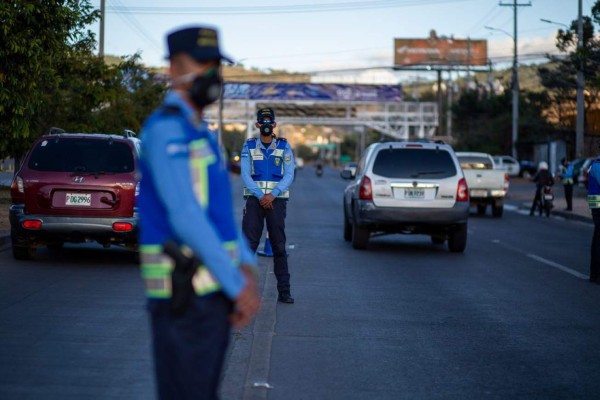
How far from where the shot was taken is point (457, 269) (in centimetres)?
1510

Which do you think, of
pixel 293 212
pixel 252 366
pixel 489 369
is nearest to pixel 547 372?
pixel 489 369

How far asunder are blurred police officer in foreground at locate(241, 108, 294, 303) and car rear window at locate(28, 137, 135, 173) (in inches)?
129

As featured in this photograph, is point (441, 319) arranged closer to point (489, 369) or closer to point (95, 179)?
point (489, 369)

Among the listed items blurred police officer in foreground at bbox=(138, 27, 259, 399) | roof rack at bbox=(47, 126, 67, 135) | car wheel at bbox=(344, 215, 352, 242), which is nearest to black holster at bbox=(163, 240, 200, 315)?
blurred police officer in foreground at bbox=(138, 27, 259, 399)

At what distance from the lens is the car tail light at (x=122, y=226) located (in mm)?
13586

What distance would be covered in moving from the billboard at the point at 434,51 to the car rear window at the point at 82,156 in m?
86.9

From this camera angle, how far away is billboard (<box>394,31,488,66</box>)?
328 feet

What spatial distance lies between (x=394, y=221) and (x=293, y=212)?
1353 centimetres

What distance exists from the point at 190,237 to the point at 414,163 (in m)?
14.1

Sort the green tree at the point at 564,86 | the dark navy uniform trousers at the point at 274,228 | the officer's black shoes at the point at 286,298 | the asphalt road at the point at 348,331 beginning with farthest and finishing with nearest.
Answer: the green tree at the point at 564,86 < the officer's black shoes at the point at 286,298 < the dark navy uniform trousers at the point at 274,228 < the asphalt road at the point at 348,331

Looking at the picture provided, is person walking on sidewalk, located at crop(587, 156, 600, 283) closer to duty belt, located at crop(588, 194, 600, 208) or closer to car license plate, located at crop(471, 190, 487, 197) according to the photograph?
duty belt, located at crop(588, 194, 600, 208)

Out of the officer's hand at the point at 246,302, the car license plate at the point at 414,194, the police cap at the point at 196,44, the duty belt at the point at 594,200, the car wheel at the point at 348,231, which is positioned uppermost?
the police cap at the point at 196,44

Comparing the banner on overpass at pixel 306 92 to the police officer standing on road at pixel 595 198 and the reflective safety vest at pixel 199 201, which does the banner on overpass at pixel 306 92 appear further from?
the reflective safety vest at pixel 199 201

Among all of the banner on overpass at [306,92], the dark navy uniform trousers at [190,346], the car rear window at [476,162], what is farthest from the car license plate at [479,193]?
the banner on overpass at [306,92]
